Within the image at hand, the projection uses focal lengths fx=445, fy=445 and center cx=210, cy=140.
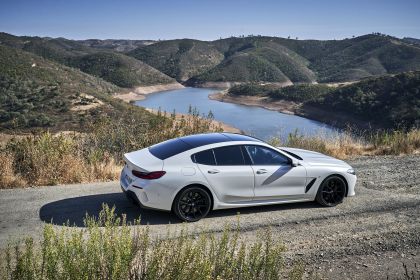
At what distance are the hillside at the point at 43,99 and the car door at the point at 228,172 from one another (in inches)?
1223

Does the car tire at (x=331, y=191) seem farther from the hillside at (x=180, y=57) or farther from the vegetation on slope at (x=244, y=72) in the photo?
the hillside at (x=180, y=57)

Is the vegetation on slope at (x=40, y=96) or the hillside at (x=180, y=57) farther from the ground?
the hillside at (x=180, y=57)

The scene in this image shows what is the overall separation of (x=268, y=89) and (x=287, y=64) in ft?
155

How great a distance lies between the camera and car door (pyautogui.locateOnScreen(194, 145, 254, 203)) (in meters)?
7.66

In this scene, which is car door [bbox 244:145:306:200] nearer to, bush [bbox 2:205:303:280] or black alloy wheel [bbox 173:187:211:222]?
black alloy wheel [bbox 173:187:211:222]

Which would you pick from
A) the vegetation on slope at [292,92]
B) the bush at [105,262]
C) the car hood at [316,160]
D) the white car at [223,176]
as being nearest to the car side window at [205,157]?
the white car at [223,176]

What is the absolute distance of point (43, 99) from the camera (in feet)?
152

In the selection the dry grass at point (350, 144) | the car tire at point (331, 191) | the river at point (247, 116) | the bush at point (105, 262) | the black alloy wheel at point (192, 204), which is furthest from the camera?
the river at point (247, 116)

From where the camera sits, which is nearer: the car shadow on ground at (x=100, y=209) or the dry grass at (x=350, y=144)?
the car shadow on ground at (x=100, y=209)

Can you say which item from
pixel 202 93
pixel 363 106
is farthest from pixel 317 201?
pixel 202 93

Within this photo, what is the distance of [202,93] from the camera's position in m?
105

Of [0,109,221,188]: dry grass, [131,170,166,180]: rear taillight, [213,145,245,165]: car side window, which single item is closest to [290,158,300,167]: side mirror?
[213,145,245,165]: car side window

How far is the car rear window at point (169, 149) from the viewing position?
7699 millimetres

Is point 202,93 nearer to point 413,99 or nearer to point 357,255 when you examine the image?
point 413,99
